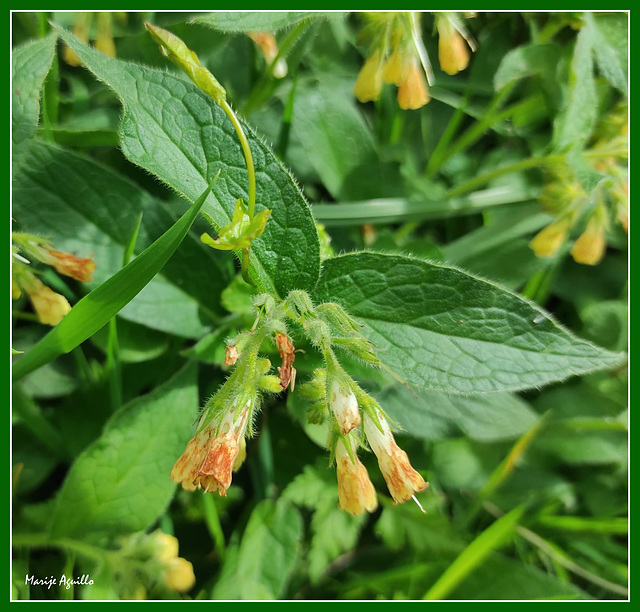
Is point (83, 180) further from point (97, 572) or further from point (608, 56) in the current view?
point (608, 56)

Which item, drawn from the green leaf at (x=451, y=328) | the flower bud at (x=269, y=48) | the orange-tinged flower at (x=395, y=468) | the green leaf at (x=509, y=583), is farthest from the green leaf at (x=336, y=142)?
the green leaf at (x=509, y=583)

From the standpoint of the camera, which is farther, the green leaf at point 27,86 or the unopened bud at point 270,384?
the green leaf at point 27,86

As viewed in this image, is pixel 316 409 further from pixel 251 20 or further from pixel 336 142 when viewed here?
pixel 336 142

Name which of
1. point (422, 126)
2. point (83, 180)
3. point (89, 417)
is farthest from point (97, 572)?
point (422, 126)

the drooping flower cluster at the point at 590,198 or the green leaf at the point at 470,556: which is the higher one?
the drooping flower cluster at the point at 590,198

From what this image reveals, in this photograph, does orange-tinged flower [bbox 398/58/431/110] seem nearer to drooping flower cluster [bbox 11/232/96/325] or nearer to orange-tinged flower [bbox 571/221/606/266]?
orange-tinged flower [bbox 571/221/606/266]

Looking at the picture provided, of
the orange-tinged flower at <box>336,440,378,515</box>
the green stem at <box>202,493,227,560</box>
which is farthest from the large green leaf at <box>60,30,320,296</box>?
the green stem at <box>202,493,227,560</box>

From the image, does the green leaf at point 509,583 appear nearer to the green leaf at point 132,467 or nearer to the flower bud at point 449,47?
the green leaf at point 132,467

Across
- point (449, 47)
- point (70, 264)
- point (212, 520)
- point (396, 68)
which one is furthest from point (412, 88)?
point (212, 520)
